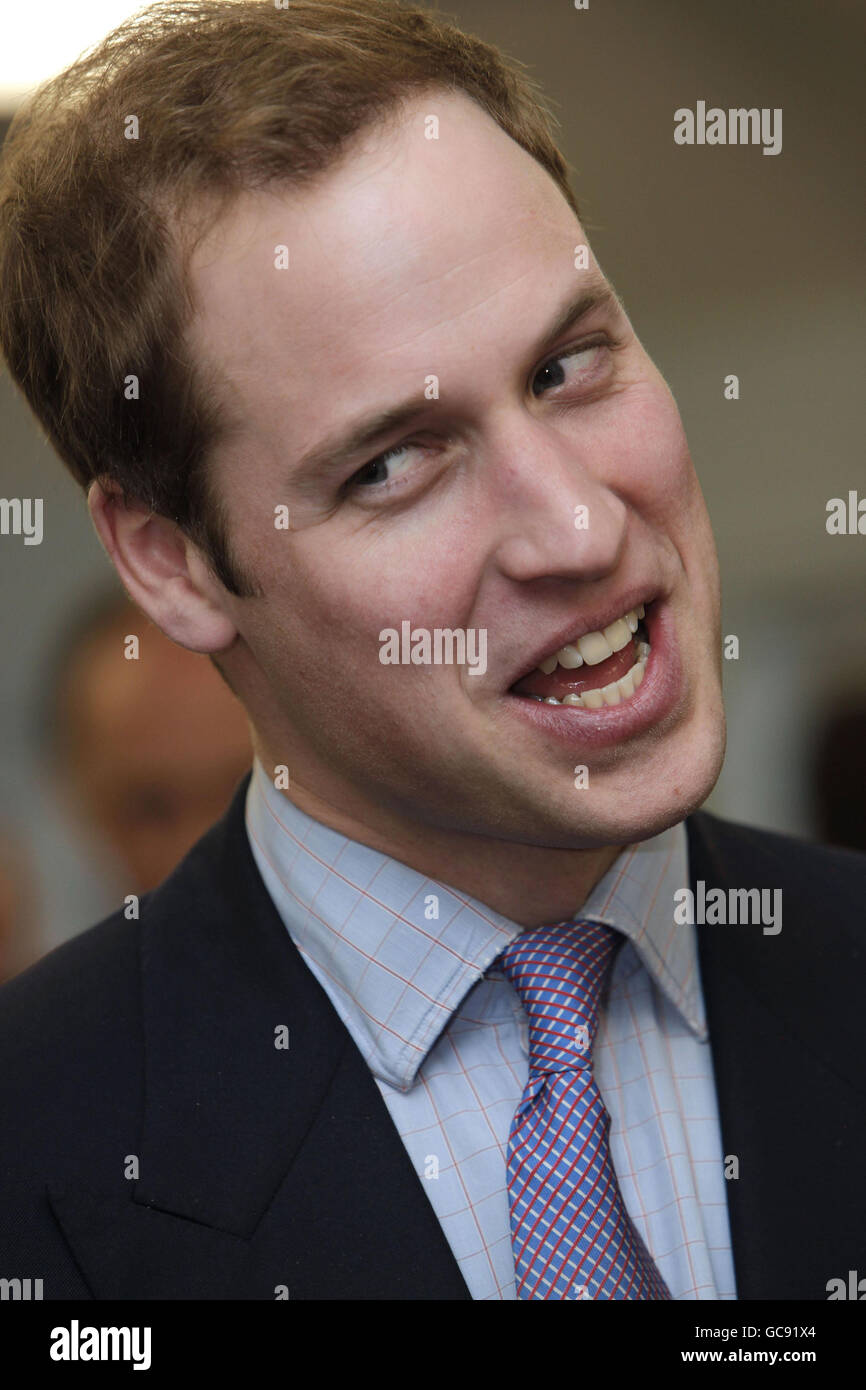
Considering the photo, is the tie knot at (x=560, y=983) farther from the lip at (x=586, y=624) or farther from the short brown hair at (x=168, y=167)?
the short brown hair at (x=168, y=167)

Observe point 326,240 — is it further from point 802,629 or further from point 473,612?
point 802,629

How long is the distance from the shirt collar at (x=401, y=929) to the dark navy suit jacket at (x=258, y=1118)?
26 millimetres

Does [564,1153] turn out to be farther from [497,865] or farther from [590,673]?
[590,673]

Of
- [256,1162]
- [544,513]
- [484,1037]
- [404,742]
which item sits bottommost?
[256,1162]

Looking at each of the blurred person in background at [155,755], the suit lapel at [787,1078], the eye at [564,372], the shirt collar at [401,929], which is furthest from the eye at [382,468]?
the blurred person in background at [155,755]

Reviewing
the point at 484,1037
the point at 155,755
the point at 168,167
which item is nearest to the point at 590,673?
the point at 484,1037

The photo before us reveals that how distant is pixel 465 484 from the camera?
4.52ft

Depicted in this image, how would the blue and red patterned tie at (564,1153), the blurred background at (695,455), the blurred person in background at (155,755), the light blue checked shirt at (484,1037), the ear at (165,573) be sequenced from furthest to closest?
the blurred background at (695,455) → the blurred person in background at (155,755) → the ear at (165,573) → the light blue checked shirt at (484,1037) → the blue and red patterned tie at (564,1153)

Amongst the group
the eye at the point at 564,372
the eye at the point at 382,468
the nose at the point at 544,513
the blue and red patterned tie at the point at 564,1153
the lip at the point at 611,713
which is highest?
the eye at the point at 564,372

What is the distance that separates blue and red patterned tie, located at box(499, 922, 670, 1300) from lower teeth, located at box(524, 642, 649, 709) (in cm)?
24

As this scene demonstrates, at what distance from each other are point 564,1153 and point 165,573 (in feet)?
2.47

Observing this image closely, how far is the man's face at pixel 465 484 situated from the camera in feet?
4.42

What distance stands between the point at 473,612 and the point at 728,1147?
60 cm
